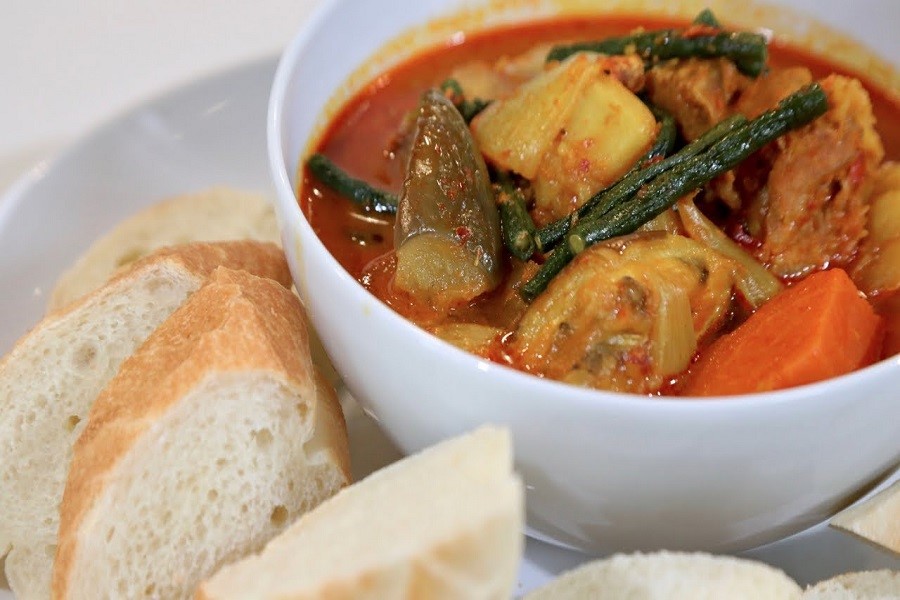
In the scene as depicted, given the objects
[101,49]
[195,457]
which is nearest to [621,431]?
[195,457]

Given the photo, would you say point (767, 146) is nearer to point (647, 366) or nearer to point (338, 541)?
point (647, 366)

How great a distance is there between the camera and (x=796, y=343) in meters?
1.80

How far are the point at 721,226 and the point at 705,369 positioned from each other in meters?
0.51

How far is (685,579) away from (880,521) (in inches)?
20.0

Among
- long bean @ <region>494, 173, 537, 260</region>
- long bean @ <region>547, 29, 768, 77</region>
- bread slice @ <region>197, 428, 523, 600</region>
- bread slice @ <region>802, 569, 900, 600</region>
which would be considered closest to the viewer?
bread slice @ <region>197, 428, 523, 600</region>

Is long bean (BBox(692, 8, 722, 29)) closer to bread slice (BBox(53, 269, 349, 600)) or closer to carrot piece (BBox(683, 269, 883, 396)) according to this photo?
carrot piece (BBox(683, 269, 883, 396))

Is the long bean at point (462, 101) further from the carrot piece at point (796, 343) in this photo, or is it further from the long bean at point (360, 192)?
the carrot piece at point (796, 343)

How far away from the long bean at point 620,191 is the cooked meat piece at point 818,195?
17cm

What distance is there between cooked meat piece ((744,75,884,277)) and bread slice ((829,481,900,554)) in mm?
541

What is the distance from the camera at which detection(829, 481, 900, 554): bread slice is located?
74.8 inches

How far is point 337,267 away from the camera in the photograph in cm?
182

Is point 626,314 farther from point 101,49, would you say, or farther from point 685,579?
point 101,49

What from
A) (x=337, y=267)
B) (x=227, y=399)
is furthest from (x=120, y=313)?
(x=337, y=267)

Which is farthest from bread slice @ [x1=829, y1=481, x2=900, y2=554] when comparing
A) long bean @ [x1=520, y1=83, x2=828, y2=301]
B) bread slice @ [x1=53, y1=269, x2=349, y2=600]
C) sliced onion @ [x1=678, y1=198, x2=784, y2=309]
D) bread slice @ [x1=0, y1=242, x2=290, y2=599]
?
bread slice @ [x1=0, y1=242, x2=290, y2=599]
